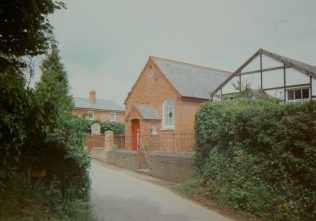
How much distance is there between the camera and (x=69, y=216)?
9.26 metres

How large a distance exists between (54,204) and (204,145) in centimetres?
769

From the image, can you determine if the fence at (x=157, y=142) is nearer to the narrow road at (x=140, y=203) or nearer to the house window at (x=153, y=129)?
the house window at (x=153, y=129)

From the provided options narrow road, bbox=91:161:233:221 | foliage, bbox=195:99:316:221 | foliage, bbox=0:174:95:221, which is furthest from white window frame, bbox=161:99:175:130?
foliage, bbox=0:174:95:221

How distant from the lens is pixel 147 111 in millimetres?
29844

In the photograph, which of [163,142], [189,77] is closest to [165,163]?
[163,142]

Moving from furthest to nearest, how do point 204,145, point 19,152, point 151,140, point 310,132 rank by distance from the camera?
1. point 151,140
2. point 204,145
3. point 310,132
4. point 19,152

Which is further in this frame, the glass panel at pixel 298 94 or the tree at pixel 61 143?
the glass panel at pixel 298 94

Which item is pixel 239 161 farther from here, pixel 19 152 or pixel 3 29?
pixel 3 29

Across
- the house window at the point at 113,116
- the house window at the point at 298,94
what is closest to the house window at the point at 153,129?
the house window at the point at 298,94

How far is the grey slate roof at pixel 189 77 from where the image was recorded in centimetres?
2994

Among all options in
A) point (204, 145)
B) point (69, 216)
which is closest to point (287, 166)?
point (204, 145)

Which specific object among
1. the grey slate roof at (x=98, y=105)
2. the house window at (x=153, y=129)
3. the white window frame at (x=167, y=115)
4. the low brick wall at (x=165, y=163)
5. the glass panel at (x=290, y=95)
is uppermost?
the grey slate roof at (x=98, y=105)

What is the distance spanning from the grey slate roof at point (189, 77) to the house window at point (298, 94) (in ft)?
27.4

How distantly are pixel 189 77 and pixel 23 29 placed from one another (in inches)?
941
